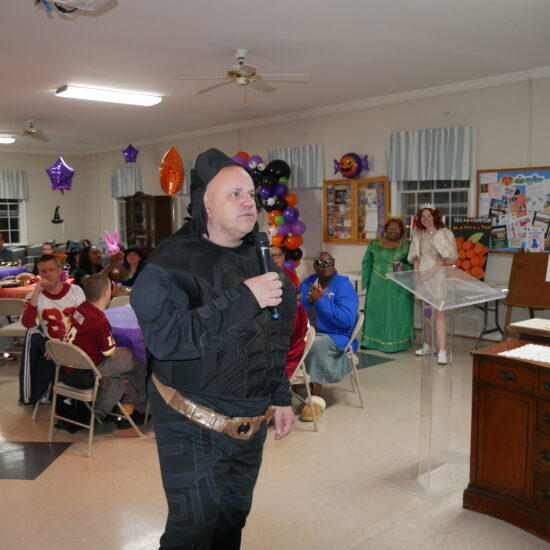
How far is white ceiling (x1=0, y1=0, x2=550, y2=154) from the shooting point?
4754 millimetres

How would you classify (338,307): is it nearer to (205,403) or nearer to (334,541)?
(334,541)

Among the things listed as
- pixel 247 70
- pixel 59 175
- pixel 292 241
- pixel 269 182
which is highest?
pixel 247 70

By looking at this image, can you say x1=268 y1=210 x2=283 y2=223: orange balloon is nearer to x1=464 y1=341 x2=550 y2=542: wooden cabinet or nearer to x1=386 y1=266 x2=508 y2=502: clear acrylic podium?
x1=386 y1=266 x2=508 y2=502: clear acrylic podium

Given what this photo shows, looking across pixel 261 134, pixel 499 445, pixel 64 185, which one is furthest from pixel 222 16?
pixel 64 185

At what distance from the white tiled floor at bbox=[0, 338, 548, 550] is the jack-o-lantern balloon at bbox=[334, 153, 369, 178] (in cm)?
461

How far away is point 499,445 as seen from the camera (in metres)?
3.02

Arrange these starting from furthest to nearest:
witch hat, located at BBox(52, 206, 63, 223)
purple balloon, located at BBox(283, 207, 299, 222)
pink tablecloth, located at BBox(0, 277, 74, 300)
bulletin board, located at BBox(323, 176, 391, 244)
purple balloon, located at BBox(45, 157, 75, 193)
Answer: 1. witch hat, located at BBox(52, 206, 63, 223)
2. purple balloon, located at BBox(45, 157, 75, 193)
3. purple balloon, located at BBox(283, 207, 299, 222)
4. bulletin board, located at BBox(323, 176, 391, 244)
5. pink tablecloth, located at BBox(0, 277, 74, 300)

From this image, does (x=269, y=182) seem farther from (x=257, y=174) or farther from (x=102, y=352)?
(x=102, y=352)

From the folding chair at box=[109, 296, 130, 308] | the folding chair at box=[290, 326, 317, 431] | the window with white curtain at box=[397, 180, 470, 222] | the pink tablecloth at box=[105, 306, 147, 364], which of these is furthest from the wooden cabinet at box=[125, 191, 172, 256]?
the folding chair at box=[290, 326, 317, 431]

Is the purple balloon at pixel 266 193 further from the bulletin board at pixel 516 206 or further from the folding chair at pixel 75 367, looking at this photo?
the folding chair at pixel 75 367

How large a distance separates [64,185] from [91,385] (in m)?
8.42

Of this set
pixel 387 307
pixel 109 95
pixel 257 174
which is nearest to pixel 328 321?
pixel 387 307

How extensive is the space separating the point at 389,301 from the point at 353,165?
7.77 ft

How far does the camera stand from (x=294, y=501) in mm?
3332
